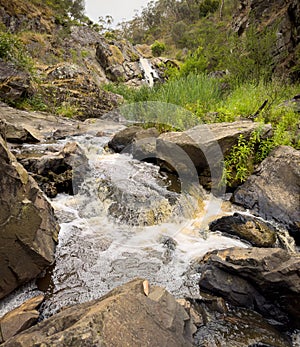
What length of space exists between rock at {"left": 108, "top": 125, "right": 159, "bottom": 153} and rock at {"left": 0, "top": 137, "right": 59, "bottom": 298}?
3134 millimetres

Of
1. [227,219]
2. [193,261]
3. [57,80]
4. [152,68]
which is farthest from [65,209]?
[152,68]

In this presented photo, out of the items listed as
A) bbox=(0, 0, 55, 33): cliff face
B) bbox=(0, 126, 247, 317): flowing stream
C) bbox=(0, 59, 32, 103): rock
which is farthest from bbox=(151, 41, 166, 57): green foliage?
bbox=(0, 126, 247, 317): flowing stream

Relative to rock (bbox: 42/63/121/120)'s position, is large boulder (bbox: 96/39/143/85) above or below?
above

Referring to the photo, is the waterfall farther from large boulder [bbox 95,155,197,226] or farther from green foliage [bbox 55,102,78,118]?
large boulder [bbox 95,155,197,226]

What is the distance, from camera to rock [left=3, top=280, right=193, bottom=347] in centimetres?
135

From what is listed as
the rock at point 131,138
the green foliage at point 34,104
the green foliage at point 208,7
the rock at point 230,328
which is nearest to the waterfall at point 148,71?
the green foliage at point 34,104

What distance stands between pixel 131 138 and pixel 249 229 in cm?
344

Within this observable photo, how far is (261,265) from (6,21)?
16895 millimetres

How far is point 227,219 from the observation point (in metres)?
3.44

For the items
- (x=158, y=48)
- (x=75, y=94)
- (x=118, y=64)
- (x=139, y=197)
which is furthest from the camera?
(x=158, y=48)

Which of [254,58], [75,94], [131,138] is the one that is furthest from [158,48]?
[131,138]

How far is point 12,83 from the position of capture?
8375 millimetres

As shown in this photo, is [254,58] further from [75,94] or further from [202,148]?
[75,94]

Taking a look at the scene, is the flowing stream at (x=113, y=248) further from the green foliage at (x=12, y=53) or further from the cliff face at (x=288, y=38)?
the cliff face at (x=288, y=38)
